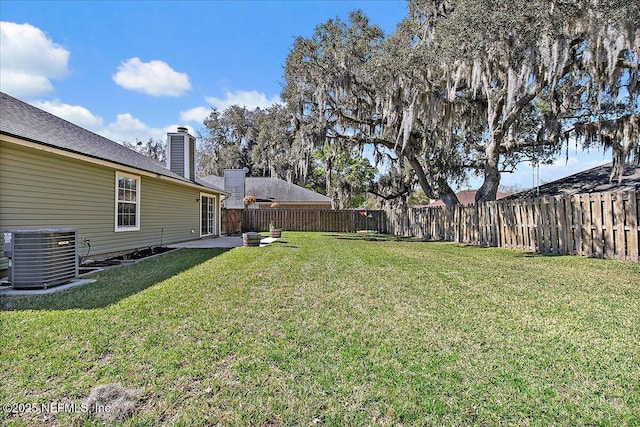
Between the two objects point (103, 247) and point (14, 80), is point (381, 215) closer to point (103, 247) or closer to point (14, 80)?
point (103, 247)

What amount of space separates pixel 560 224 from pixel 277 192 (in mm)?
18720

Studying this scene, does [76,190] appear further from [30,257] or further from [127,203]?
[30,257]

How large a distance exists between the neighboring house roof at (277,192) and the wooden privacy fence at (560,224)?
12973 millimetres

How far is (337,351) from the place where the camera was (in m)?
2.59

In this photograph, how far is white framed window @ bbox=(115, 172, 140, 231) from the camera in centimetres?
786

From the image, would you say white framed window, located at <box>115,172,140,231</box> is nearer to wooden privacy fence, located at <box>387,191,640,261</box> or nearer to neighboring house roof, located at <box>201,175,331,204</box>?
wooden privacy fence, located at <box>387,191,640,261</box>

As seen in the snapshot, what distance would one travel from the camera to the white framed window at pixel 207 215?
13.6 meters

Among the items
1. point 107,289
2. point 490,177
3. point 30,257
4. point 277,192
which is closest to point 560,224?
point 490,177

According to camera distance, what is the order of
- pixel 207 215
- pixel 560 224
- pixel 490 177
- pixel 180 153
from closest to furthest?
pixel 560 224 → pixel 490 177 → pixel 180 153 → pixel 207 215

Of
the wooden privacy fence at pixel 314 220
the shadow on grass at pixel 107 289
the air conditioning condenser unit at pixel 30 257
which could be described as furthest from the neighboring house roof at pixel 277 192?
the air conditioning condenser unit at pixel 30 257

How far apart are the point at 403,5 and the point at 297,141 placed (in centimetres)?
656

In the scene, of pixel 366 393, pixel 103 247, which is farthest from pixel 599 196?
pixel 103 247

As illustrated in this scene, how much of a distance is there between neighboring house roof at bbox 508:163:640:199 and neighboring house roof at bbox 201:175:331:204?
47.0 feet

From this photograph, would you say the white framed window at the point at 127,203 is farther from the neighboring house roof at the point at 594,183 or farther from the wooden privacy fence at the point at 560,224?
the neighboring house roof at the point at 594,183
